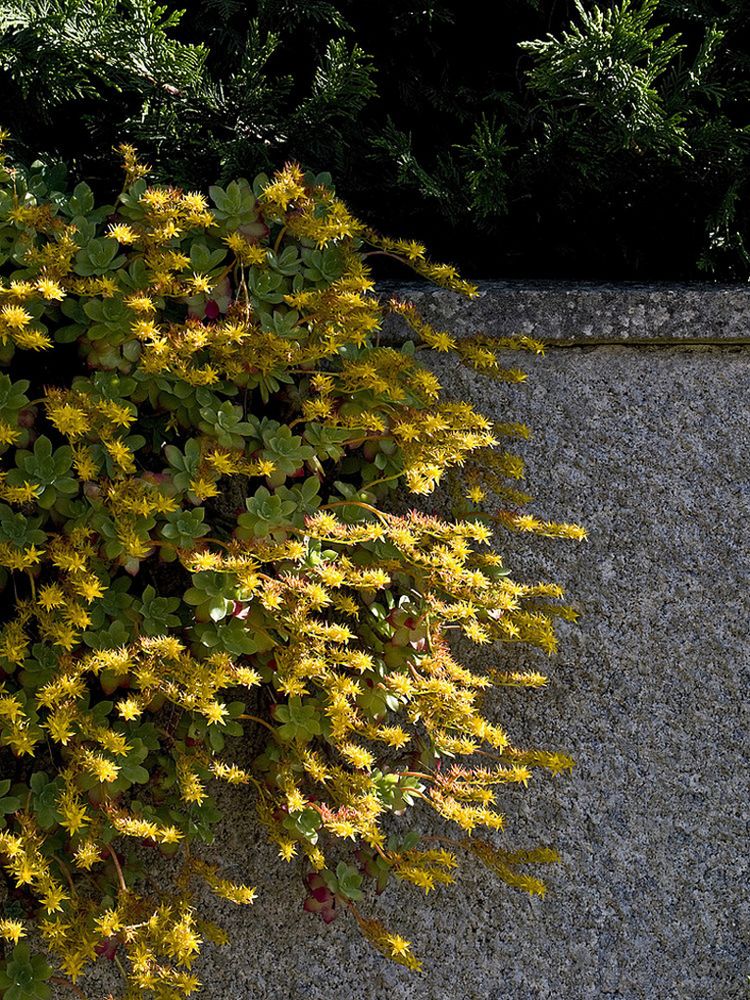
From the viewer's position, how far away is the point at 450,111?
7.17ft

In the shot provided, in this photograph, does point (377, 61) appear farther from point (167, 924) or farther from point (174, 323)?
point (167, 924)

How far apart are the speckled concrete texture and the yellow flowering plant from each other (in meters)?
0.15

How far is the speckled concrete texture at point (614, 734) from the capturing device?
73.2 inches

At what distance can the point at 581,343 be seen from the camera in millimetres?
1963

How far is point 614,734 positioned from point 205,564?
852mm

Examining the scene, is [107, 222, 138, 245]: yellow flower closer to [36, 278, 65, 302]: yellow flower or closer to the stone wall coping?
[36, 278, 65, 302]: yellow flower

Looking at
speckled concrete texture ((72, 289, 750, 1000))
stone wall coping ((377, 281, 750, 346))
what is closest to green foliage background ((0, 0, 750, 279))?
stone wall coping ((377, 281, 750, 346))

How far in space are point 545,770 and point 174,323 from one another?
3.21 ft

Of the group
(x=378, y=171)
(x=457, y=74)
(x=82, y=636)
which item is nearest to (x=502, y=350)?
(x=378, y=171)

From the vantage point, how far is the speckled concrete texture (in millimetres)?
1858

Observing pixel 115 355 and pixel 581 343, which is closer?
pixel 115 355

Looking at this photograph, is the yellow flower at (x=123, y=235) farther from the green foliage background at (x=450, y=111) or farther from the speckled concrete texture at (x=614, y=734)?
the speckled concrete texture at (x=614, y=734)

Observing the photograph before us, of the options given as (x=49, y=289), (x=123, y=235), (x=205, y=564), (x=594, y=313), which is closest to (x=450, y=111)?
(x=594, y=313)

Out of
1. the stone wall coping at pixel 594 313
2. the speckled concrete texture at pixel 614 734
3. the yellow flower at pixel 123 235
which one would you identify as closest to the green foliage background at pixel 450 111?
the stone wall coping at pixel 594 313
